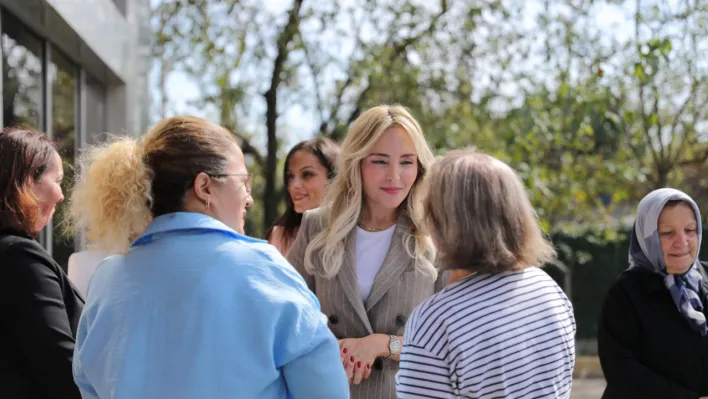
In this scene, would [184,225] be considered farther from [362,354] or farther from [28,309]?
[362,354]

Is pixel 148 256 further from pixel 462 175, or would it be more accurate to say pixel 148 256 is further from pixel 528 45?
pixel 528 45

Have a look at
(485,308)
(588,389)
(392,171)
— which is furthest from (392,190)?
(588,389)

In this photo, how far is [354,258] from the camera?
3.60 metres

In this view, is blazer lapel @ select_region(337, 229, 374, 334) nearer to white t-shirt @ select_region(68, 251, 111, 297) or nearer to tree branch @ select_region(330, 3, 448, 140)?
white t-shirt @ select_region(68, 251, 111, 297)

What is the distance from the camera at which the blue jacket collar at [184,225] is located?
7.68ft

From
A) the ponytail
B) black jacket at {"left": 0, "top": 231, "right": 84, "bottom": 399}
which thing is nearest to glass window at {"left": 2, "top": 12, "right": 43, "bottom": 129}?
black jacket at {"left": 0, "top": 231, "right": 84, "bottom": 399}

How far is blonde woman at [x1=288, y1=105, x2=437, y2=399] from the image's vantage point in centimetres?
349

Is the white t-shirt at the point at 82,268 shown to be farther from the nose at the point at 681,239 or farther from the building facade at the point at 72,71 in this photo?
the nose at the point at 681,239

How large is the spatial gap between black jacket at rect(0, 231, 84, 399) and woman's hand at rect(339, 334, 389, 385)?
969mm

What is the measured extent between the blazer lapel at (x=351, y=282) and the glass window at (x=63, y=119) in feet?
13.9

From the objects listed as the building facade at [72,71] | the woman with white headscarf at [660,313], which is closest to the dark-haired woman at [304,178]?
the building facade at [72,71]

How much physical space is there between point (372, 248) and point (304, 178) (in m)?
1.61

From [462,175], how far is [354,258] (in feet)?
3.87

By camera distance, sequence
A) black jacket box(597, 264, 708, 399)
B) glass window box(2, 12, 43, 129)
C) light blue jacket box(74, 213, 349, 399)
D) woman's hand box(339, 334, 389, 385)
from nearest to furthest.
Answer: light blue jacket box(74, 213, 349, 399)
woman's hand box(339, 334, 389, 385)
black jacket box(597, 264, 708, 399)
glass window box(2, 12, 43, 129)
